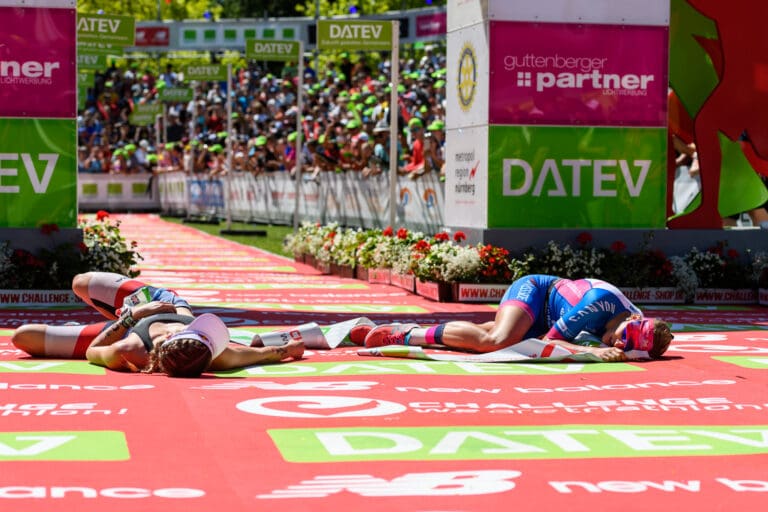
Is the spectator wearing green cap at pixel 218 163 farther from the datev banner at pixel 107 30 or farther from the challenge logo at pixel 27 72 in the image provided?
the challenge logo at pixel 27 72

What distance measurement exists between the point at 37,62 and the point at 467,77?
584 cm

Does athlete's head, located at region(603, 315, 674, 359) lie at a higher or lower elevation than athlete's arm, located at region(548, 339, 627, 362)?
higher

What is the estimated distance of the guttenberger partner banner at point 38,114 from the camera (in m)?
16.9

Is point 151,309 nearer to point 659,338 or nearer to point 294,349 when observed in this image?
point 294,349

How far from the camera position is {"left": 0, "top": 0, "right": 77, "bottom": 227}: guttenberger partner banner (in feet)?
55.6

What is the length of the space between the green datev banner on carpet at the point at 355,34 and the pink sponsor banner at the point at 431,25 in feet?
121

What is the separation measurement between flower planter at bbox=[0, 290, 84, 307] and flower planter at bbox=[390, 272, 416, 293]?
15.4 feet

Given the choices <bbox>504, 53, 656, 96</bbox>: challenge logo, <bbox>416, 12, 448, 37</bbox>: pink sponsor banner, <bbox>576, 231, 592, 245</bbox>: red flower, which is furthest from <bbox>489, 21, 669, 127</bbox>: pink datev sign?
<bbox>416, 12, 448, 37</bbox>: pink sponsor banner

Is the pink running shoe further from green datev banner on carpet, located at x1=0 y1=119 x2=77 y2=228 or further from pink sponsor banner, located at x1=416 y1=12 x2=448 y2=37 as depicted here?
pink sponsor banner, located at x1=416 y1=12 x2=448 y2=37

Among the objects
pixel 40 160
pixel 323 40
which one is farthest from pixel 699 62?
pixel 40 160

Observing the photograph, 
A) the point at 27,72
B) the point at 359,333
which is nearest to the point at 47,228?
the point at 27,72

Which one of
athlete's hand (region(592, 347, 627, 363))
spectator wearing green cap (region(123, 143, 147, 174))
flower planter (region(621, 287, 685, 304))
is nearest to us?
athlete's hand (region(592, 347, 627, 363))

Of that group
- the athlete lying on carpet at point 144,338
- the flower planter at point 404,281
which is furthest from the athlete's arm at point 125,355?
the flower planter at point 404,281

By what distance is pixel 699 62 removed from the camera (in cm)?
1936
